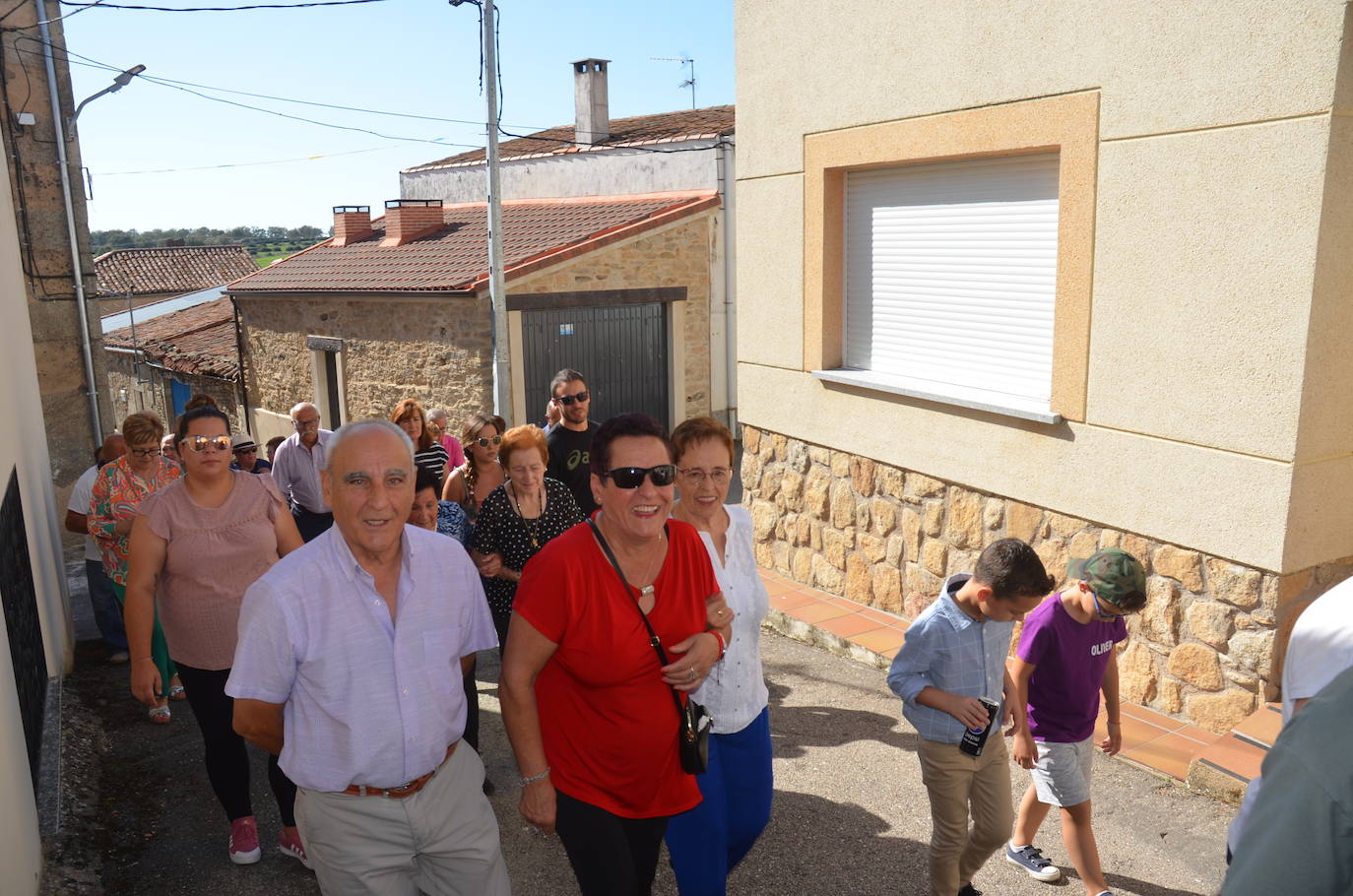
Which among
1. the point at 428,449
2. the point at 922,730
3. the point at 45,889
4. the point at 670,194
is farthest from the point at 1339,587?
the point at 670,194

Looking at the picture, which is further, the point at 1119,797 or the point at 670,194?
the point at 670,194

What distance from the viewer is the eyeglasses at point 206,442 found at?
3.65 m

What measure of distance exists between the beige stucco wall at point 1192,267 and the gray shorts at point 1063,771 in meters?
1.61

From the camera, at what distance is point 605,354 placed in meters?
15.1

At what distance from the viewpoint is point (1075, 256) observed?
5125mm

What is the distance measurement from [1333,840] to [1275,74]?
13.6 feet

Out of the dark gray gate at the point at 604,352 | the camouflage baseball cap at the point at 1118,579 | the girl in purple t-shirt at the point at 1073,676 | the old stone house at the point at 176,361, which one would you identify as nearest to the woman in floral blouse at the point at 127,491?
the girl in purple t-shirt at the point at 1073,676

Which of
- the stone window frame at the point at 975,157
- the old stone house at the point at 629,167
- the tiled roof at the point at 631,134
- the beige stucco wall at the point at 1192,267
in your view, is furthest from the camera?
the tiled roof at the point at 631,134

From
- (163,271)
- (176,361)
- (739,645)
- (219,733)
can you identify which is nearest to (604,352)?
(219,733)

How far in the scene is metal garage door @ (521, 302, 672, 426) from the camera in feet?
47.7

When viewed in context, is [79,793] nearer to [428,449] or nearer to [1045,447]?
[428,449]

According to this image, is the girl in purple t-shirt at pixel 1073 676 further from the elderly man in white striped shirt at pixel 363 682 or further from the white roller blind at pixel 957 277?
the white roller blind at pixel 957 277

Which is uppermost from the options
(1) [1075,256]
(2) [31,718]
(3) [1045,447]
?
(1) [1075,256]

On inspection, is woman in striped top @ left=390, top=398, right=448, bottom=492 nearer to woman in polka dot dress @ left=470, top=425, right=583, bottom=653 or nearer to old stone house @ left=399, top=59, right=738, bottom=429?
woman in polka dot dress @ left=470, top=425, right=583, bottom=653
